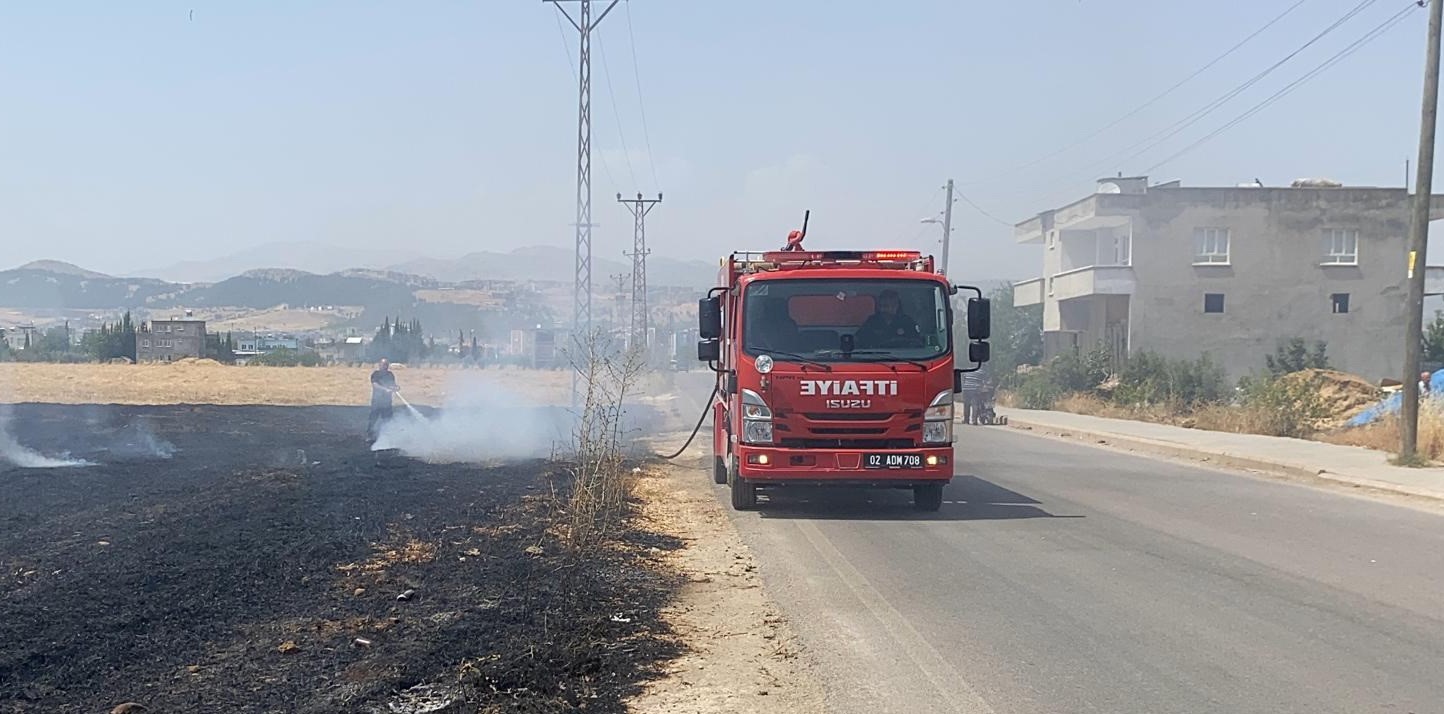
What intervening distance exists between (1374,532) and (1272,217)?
34.5 m

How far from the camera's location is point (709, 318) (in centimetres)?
1379

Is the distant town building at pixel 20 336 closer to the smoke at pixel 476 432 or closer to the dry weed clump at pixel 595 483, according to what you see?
the smoke at pixel 476 432

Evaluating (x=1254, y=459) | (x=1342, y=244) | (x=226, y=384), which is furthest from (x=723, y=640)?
(x=226, y=384)

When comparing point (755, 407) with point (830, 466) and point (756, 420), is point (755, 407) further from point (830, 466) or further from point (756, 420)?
point (830, 466)

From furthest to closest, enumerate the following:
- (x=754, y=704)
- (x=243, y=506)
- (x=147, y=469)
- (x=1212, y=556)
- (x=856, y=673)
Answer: (x=147, y=469) < (x=243, y=506) < (x=1212, y=556) < (x=856, y=673) < (x=754, y=704)

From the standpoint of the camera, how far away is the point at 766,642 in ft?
24.2

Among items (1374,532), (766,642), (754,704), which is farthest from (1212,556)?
(754,704)

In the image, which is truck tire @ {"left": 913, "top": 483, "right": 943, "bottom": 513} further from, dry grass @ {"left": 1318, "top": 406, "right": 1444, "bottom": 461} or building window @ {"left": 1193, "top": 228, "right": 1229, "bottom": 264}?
building window @ {"left": 1193, "top": 228, "right": 1229, "bottom": 264}

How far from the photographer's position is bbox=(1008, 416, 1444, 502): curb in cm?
1609

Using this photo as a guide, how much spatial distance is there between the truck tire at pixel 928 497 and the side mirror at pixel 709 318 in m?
2.82

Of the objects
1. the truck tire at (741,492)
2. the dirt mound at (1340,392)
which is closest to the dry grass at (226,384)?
the dirt mound at (1340,392)

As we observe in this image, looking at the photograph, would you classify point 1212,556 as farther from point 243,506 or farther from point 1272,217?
point 1272,217

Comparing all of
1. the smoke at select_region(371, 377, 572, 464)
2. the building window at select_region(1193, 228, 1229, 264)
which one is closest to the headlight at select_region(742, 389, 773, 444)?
the smoke at select_region(371, 377, 572, 464)

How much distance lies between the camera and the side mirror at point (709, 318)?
13758mm
